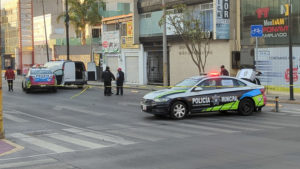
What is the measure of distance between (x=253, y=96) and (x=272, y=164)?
28.7 feet

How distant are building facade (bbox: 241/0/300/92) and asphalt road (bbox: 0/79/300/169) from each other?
7.32 metres

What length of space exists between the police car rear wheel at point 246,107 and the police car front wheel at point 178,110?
2410mm

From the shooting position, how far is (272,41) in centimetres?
2714

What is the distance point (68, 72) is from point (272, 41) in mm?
15538

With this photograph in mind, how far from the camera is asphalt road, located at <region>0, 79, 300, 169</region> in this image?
9.35m

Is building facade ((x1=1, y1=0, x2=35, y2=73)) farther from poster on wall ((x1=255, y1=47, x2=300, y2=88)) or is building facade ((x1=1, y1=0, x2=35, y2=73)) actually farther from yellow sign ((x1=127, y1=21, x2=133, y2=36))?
poster on wall ((x1=255, y1=47, x2=300, y2=88))

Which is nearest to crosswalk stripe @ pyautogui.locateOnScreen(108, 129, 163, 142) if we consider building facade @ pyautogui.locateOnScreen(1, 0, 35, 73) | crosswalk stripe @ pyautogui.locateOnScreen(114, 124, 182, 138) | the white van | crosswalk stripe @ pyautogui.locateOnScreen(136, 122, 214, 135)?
crosswalk stripe @ pyautogui.locateOnScreen(114, 124, 182, 138)

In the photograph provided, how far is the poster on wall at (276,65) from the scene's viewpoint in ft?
84.8

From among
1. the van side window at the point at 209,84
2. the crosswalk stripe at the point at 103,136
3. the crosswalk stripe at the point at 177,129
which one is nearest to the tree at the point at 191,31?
the van side window at the point at 209,84

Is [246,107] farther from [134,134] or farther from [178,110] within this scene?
[134,134]

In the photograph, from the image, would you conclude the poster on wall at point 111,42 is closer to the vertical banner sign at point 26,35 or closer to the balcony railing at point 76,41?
the balcony railing at point 76,41

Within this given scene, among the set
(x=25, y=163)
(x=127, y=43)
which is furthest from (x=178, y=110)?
(x=127, y=43)

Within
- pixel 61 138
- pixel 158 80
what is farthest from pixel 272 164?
pixel 158 80

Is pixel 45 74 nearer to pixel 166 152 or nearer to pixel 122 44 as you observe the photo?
pixel 122 44
